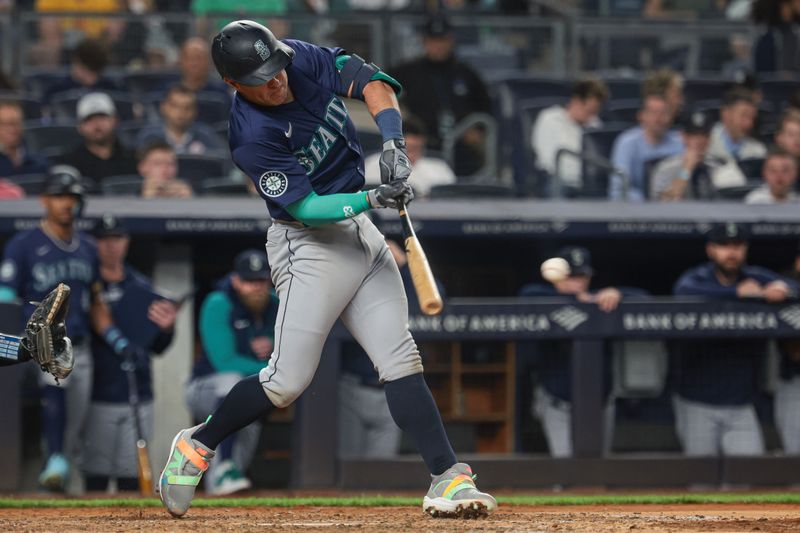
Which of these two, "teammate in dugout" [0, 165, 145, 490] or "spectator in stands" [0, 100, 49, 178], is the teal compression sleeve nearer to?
"teammate in dugout" [0, 165, 145, 490]

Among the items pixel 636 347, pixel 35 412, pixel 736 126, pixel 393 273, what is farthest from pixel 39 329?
pixel 736 126

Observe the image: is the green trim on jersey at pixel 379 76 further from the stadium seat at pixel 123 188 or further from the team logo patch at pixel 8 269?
the stadium seat at pixel 123 188

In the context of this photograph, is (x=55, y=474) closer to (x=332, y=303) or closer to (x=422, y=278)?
(x=332, y=303)

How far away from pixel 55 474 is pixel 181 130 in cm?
283

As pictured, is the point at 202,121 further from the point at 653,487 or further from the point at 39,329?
the point at 39,329

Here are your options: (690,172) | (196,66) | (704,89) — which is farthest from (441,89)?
(704,89)

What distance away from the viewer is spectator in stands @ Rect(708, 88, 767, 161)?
9945 millimetres

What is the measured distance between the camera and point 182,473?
5.04m

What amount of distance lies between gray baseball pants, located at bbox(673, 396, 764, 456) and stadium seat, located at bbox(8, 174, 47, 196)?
13.4 ft

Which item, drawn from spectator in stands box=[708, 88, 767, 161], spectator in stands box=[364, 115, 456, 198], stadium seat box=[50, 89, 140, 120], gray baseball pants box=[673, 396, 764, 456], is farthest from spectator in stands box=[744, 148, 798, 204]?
stadium seat box=[50, 89, 140, 120]

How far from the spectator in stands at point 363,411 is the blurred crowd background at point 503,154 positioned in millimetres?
13

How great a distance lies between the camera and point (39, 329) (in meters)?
5.13

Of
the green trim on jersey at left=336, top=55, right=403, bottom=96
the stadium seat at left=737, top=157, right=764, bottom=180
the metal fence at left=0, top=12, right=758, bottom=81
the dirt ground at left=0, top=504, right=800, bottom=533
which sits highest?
the metal fence at left=0, top=12, right=758, bottom=81

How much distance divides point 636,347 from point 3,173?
160 inches
